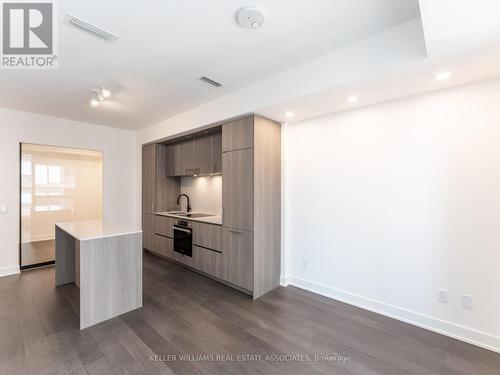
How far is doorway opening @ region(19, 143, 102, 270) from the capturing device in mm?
4172

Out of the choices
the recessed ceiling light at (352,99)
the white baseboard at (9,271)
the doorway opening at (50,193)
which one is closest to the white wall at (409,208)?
the recessed ceiling light at (352,99)

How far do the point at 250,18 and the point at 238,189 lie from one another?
1951 mm

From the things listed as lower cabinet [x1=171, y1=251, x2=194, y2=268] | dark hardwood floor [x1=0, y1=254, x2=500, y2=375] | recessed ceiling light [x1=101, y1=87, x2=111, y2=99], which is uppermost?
recessed ceiling light [x1=101, y1=87, x2=111, y2=99]

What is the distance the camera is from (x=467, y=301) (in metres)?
2.21

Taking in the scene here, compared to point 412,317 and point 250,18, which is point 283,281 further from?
point 250,18

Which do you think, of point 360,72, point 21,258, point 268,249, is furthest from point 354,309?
point 21,258

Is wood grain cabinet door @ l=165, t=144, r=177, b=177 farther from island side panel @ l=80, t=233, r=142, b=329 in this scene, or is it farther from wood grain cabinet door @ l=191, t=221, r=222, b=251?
island side panel @ l=80, t=233, r=142, b=329

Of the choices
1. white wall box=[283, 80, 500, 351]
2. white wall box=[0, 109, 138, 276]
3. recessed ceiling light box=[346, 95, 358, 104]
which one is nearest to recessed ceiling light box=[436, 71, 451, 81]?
white wall box=[283, 80, 500, 351]

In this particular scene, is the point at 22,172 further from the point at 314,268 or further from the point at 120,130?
the point at 314,268

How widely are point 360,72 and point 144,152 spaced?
4.59m

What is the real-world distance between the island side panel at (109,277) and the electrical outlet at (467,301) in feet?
11.1

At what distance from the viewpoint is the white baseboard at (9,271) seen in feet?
12.6

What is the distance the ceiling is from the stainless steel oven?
205cm

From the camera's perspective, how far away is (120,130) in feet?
17.1
